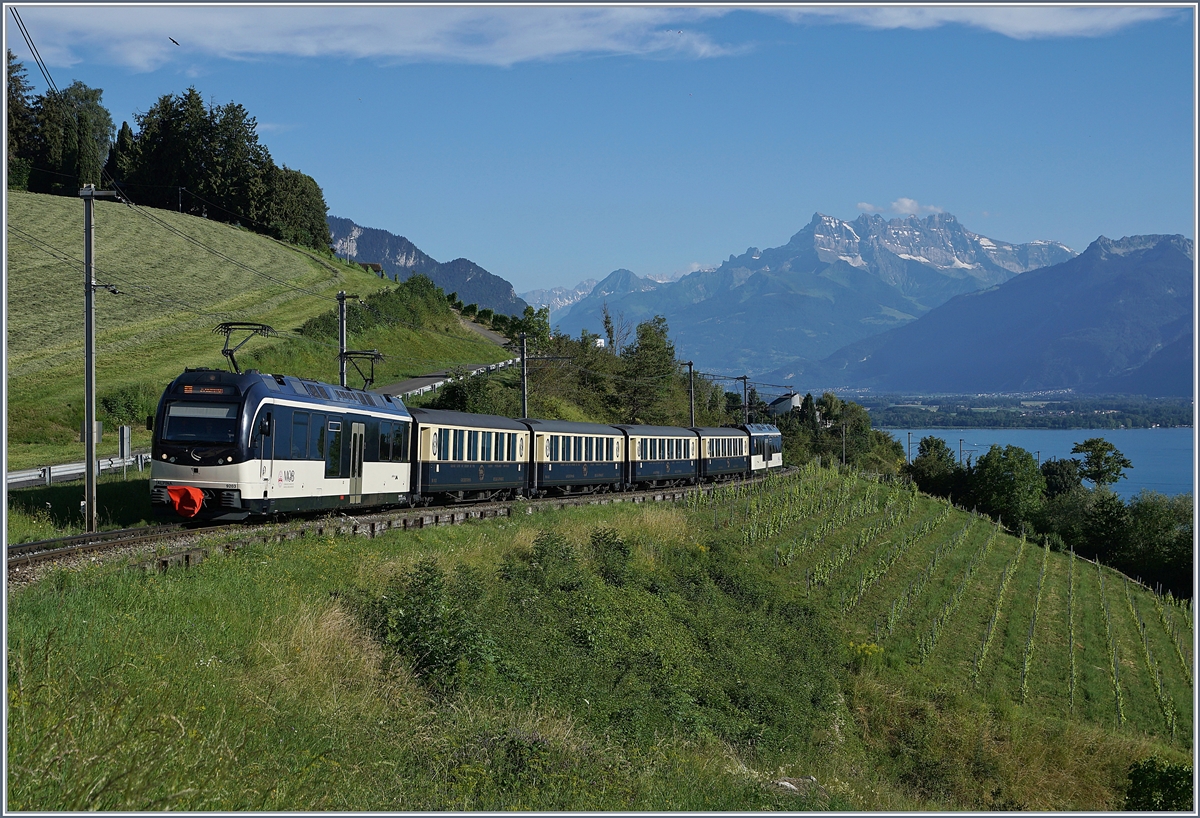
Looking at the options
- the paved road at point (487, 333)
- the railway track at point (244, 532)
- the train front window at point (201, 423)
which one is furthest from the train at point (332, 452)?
the paved road at point (487, 333)

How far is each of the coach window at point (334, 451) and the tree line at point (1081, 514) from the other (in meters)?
46.7

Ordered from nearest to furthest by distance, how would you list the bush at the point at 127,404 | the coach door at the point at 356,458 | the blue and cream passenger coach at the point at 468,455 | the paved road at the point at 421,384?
the coach door at the point at 356,458, the blue and cream passenger coach at the point at 468,455, the bush at the point at 127,404, the paved road at the point at 421,384

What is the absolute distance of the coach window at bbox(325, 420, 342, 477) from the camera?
22.5 m

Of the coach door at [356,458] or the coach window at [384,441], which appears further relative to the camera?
the coach window at [384,441]

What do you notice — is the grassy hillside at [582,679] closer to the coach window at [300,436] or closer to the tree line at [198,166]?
the coach window at [300,436]

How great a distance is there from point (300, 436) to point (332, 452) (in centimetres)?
169

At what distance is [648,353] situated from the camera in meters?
82.6

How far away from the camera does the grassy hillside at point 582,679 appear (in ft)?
29.3

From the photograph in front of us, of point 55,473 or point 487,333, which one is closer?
point 55,473

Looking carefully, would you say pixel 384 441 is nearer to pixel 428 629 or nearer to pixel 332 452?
pixel 332 452

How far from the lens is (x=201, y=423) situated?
1923cm

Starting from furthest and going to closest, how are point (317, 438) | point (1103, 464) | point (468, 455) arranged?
point (1103, 464)
point (468, 455)
point (317, 438)

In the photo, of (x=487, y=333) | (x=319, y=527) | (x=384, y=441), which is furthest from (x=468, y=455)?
(x=487, y=333)

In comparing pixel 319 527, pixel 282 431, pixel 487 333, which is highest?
pixel 487 333
